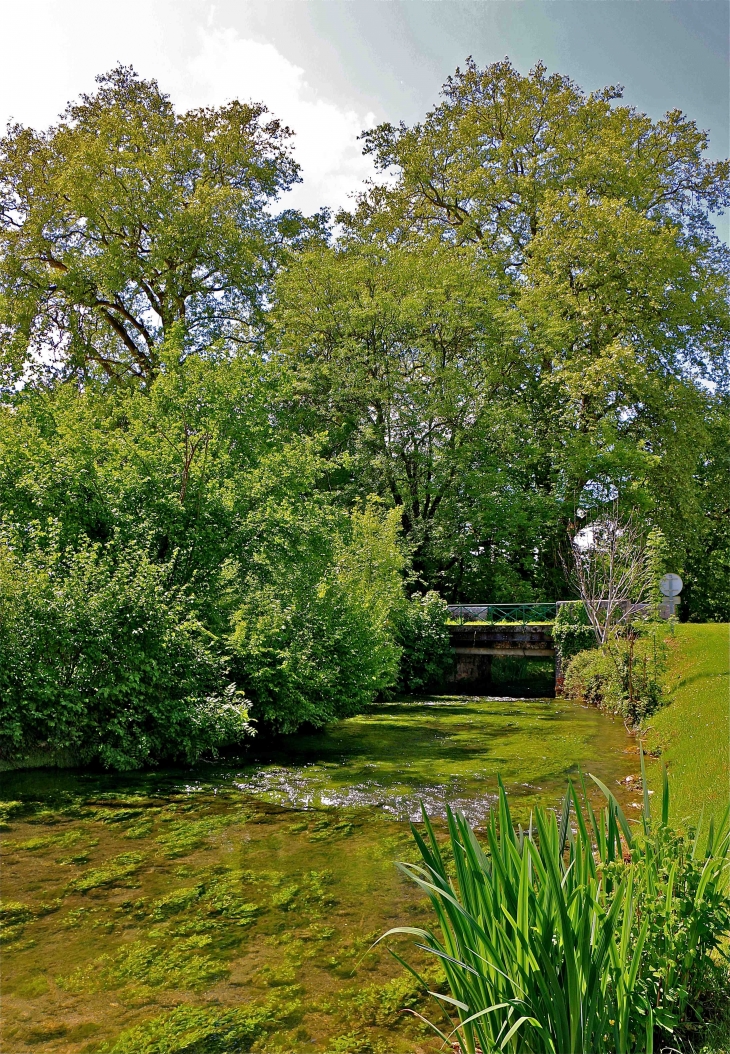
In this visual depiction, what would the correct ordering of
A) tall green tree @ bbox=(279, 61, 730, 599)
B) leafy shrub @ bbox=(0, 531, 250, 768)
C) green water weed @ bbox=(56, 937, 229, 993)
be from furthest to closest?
tall green tree @ bbox=(279, 61, 730, 599) < leafy shrub @ bbox=(0, 531, 250, 768) < green water weed @ bbox=(56, 937, 229, 993)

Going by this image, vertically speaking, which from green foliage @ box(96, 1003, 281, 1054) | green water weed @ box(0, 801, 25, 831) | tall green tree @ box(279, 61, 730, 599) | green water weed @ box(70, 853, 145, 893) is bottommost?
green water weed @ box(0, 801, 25, 831)

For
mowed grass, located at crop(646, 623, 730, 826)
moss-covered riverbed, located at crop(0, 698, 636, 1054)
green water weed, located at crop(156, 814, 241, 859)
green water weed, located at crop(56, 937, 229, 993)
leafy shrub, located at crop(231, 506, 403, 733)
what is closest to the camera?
moss-covered riverbed, located at crop(0, 698, 636, 1054)

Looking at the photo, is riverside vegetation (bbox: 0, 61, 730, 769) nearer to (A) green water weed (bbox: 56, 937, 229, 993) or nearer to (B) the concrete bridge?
(B) the concrete bridge

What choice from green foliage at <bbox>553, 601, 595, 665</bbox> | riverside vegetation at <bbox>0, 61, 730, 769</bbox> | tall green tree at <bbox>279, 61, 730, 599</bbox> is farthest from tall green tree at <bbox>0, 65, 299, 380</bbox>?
green foliage at <bbox>553, 601, 595, 665</bbox>

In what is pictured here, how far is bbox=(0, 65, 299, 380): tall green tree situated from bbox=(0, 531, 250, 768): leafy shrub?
15.5 metres

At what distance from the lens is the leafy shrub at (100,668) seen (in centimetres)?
987

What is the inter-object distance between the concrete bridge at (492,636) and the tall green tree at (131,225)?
1391cm

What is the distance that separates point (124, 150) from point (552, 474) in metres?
19.4

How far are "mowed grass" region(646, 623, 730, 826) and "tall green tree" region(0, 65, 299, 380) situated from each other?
60.7 feet

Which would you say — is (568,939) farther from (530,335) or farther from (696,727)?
(530,335)

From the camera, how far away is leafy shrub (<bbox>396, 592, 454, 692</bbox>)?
24656 millimetres

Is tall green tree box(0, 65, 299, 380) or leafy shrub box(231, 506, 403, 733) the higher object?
tall green tree box(0, 65, 299, 380)

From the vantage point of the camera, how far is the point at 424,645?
82.0 feet

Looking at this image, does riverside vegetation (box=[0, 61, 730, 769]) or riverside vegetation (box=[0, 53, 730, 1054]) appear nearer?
riverside vegetation (box=[0, 53, 730, 1054])
